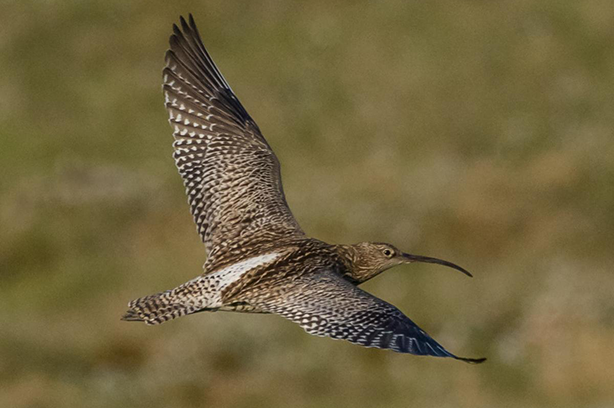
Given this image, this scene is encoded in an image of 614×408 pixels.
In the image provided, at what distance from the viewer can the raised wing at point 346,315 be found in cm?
1399

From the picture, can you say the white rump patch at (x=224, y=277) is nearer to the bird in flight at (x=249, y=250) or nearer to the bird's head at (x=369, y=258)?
the bird in flight at (x=249, y=250)

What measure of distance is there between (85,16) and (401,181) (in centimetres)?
1257

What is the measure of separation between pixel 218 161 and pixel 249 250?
5.56ft

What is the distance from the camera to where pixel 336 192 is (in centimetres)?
3791

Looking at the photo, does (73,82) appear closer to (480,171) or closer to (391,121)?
(391,121)

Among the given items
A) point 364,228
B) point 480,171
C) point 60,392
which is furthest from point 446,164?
point 60,392

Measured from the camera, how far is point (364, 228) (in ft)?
120

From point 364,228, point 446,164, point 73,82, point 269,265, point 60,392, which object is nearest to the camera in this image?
point 269,265

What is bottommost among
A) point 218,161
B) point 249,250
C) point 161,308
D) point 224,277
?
point 161,308

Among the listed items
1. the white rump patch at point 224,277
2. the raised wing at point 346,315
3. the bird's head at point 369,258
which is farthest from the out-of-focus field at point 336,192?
the raised wing at point 346,315

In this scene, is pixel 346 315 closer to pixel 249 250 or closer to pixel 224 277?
pixel 224 277

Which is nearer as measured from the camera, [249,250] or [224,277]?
[224,277]

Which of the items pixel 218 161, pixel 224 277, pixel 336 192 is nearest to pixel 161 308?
pixel 224 277

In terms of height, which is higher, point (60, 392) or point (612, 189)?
point (612, 189)
